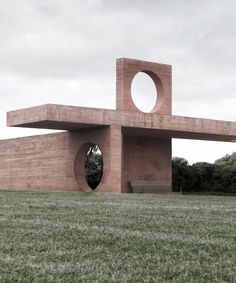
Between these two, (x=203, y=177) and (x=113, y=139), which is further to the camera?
(x=203, y=177)

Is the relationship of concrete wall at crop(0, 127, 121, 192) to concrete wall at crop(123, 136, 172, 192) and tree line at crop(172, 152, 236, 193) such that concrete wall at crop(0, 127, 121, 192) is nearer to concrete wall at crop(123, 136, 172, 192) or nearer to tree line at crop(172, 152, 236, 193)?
concrete wall at crop(123, 136, 172, 192)

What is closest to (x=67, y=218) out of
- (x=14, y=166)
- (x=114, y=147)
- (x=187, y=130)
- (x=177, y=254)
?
(x=177, y=254)

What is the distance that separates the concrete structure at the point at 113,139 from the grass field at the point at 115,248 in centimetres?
1482

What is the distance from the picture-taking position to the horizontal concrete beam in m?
24.1

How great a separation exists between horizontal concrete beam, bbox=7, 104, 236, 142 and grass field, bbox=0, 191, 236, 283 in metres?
13.9

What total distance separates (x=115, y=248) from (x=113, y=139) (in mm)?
19240

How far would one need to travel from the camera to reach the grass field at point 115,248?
5.12 meters

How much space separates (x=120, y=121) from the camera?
84.9 feet

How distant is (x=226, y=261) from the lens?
19.0ft

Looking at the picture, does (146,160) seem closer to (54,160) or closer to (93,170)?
(54,160)

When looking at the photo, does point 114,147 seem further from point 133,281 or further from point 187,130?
point 133,281

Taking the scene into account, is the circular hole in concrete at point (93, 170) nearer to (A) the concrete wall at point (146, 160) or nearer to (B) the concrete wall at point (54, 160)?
(B) the concrete wall at point (54, 160)

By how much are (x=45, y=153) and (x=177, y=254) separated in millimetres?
25448

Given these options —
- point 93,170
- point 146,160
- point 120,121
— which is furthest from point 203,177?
point 120,121
